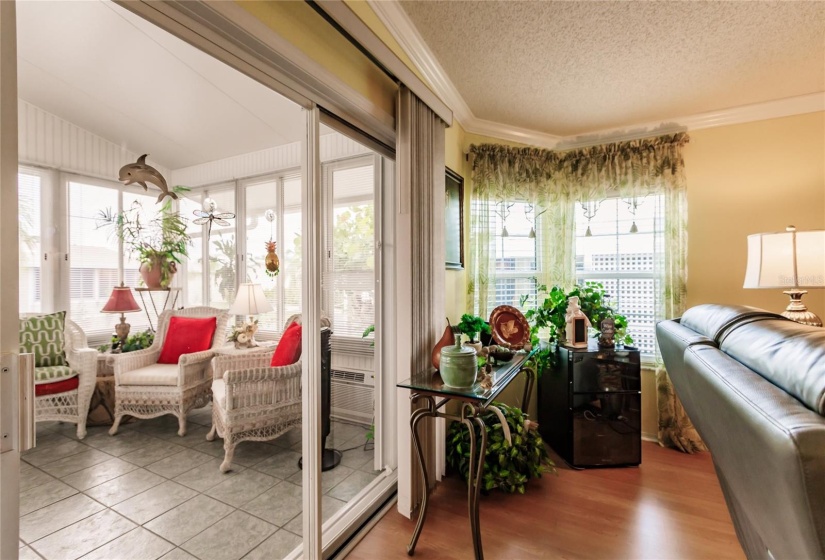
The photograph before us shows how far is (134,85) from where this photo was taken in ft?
3.84

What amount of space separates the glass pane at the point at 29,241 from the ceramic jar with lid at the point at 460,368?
1.34m

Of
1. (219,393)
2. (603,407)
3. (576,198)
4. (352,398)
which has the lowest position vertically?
(603,407)

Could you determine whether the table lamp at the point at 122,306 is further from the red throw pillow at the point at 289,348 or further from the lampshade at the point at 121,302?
the red throw pillow at the point at 289,348

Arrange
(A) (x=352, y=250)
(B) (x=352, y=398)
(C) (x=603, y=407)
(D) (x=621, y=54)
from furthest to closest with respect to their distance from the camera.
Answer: (C) (x=603, y=407) → (B) (x=352, y=398) → (A) (x=352, y=250) → (D) (x=621, y=54)

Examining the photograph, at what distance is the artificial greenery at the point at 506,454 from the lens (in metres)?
2.16

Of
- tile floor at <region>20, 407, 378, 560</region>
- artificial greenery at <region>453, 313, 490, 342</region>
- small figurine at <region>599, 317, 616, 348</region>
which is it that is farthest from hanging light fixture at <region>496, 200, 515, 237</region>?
tile floor at <region>20, 407, 378, 560</region>

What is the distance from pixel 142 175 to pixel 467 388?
142 centimetres

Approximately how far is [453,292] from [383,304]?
640 mm

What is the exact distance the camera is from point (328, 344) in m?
2.15

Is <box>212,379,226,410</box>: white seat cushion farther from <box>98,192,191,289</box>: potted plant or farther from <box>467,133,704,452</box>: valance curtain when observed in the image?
<box>467,133,704,452</box>: valance curtain

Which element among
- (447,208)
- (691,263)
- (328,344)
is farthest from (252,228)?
(691,263)

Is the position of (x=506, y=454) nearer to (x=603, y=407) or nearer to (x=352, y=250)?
(x=603, y=407)

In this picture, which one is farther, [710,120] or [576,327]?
[710,120]

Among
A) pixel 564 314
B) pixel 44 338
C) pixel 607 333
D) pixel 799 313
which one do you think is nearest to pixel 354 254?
pixel 44 338
